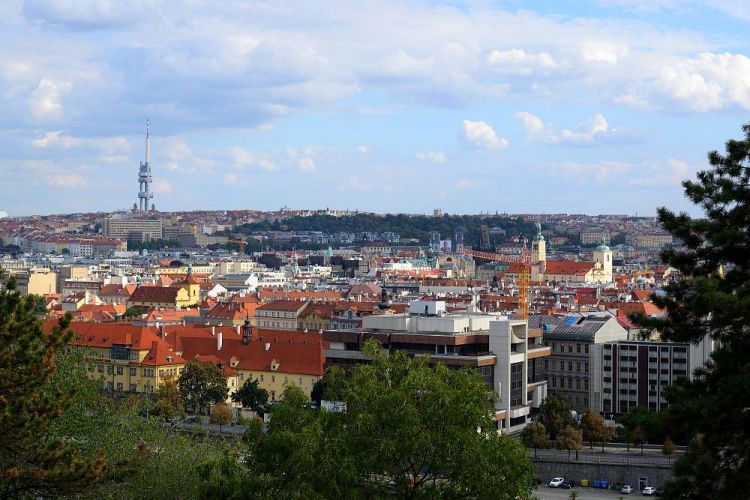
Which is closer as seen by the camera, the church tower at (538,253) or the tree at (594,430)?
the tree at (594,430)

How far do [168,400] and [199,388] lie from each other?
2.44 meters

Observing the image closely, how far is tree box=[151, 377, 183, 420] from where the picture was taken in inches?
1998

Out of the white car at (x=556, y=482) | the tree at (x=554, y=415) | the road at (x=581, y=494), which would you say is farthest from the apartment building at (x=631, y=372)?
the road at (x=581, y=494)

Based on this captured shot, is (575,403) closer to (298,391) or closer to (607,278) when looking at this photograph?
(298,391)

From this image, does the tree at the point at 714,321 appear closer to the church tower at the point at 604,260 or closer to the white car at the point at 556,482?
the white car at the point at 556,482

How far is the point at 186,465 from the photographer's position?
1099 inches

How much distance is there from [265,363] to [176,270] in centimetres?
11209

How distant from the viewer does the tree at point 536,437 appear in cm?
4747

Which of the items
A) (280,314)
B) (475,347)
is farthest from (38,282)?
(475,347)

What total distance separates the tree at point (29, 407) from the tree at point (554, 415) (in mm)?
30260

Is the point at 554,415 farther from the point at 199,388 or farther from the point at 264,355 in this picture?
the point at 264,355

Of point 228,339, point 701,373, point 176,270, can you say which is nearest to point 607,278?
point 176,270

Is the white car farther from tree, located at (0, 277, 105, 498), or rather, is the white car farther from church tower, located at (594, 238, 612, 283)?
church tower, located at (594, 238, 612, 283)

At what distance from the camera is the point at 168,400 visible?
54344 millimetres
